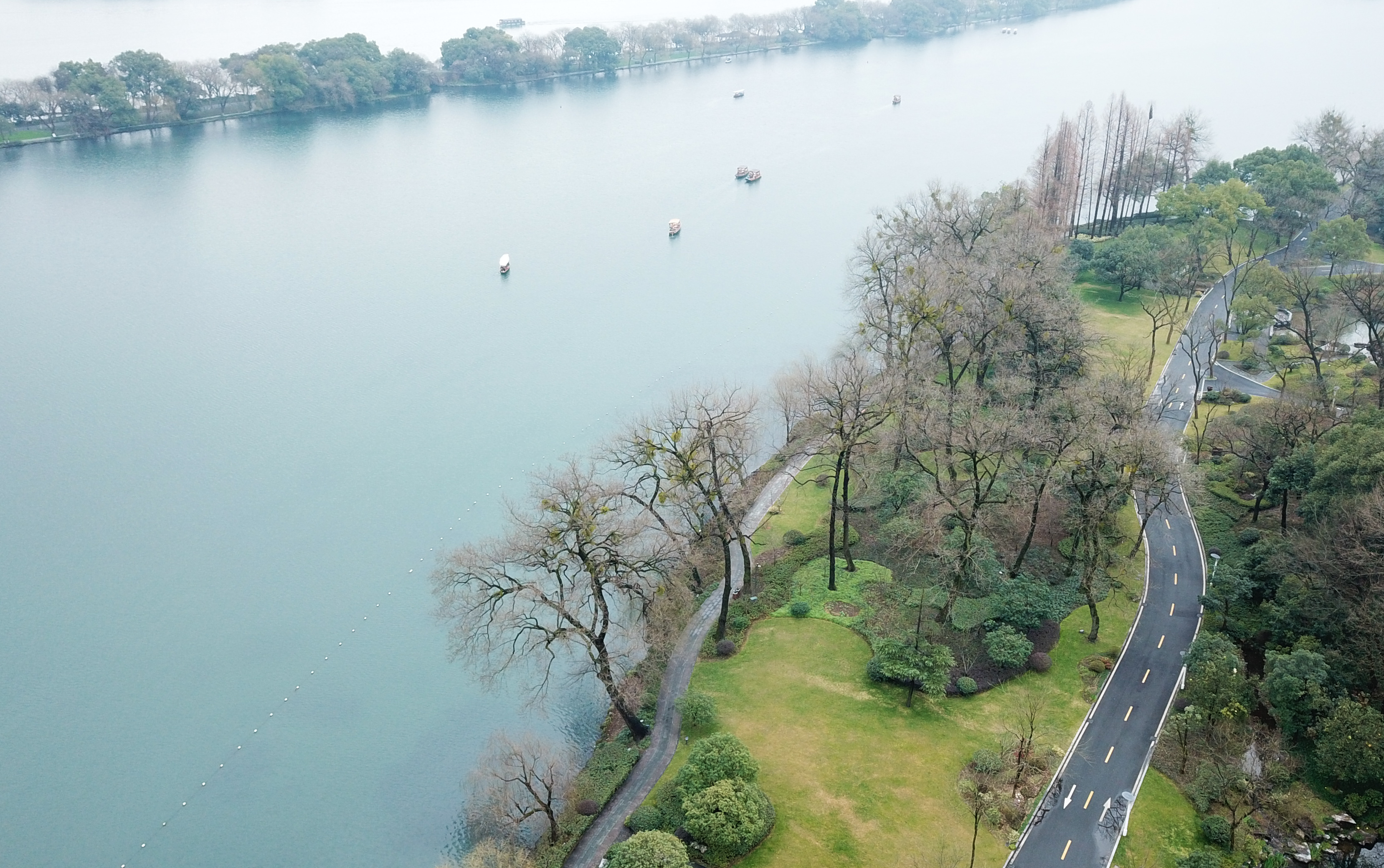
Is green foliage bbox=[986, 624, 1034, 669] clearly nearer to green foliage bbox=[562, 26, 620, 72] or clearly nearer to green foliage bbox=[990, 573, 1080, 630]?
green foliage bbox=[990, 573, 1080, 630]

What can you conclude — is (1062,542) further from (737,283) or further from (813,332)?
(737,283)

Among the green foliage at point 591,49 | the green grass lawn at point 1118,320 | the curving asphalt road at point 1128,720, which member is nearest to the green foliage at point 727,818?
the curving asphalt road at point 1128,720

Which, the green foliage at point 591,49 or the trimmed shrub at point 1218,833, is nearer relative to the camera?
the trimmed shrub at point 1218,833

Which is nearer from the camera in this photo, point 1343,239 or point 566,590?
point 566,590

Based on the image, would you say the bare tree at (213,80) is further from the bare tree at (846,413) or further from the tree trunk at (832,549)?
the tree trunk at (832,549)

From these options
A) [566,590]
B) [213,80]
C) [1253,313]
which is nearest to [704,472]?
[566,590]

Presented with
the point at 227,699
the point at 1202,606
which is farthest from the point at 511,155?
the point at 1202,606

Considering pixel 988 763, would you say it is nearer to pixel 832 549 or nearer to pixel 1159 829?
pixel 1159 829
